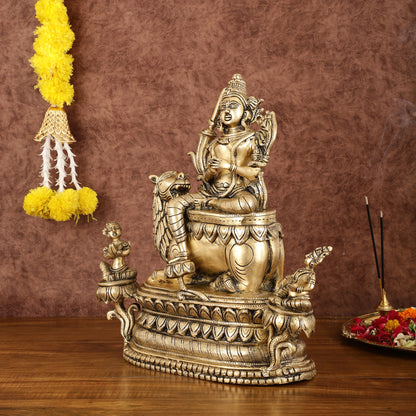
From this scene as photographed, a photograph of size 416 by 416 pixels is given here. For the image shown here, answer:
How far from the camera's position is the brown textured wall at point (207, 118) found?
169 centimetres

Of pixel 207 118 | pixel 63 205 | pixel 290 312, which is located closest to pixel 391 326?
pixel 290 312

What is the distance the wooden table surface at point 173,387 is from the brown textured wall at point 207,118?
0.35 meters

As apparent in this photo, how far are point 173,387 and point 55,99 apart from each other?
82 cm

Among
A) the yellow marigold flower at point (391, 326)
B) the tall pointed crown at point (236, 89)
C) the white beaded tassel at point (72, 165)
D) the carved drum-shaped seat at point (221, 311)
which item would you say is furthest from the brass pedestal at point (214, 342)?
the white beaded tassel at point (72, 165)

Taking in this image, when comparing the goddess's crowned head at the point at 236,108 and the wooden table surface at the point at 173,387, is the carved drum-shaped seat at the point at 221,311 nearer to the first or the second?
the wooden table surface at the point at 173,387

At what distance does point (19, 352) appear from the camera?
1.35 meters

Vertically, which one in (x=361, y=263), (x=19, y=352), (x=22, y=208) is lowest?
(x=19, y=352)

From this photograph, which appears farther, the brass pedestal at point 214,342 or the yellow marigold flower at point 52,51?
the yellow marigold flower at point 52,51

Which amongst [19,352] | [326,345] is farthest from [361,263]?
[19,352]

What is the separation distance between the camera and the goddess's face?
4.00 feet

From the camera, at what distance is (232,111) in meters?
1.22

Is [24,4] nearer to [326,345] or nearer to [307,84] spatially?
[307,84]

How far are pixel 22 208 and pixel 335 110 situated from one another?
903mm

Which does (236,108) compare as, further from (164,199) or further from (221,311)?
(221,311)
